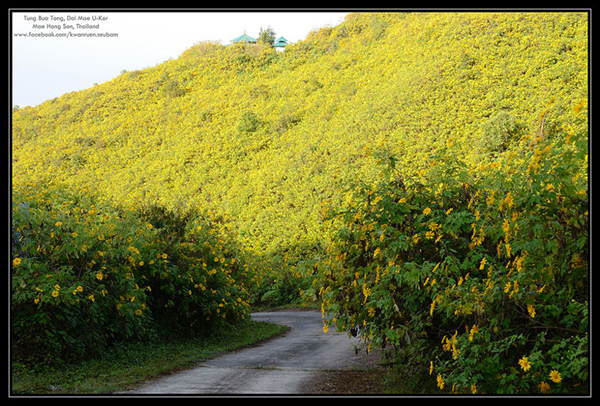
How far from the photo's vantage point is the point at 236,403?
369 cm

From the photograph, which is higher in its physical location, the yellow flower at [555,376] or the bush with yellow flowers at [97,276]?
the bush with yellow flowers at [97,276]

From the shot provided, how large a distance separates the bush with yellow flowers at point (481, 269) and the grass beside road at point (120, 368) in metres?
3.08

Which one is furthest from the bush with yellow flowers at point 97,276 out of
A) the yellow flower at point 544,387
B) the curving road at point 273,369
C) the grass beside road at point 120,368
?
the yellow flower at point 544,387

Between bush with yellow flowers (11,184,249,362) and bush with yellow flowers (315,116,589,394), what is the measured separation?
3.57 metres

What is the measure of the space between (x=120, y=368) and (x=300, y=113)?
2976 centimetres

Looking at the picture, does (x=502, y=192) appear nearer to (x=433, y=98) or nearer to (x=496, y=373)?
(x=496, y=373)

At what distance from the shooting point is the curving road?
675cm

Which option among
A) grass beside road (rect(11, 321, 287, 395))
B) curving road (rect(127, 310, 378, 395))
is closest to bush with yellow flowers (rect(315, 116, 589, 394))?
curving road (rect(127, 310, 378, 395))

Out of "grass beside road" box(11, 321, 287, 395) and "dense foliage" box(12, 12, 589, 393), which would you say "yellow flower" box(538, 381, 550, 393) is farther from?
"grass beside road" box(11, 321, 287, 395)

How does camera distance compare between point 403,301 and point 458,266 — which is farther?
point 403,301

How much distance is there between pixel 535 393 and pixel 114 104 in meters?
48.4

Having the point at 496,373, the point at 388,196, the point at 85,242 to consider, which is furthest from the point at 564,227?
the point at 85,242

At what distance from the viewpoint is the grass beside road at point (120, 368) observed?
6504 mm

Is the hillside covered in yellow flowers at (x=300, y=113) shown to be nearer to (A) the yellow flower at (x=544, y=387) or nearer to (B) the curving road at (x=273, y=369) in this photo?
(B) the curving road at (x=273, y=369)
